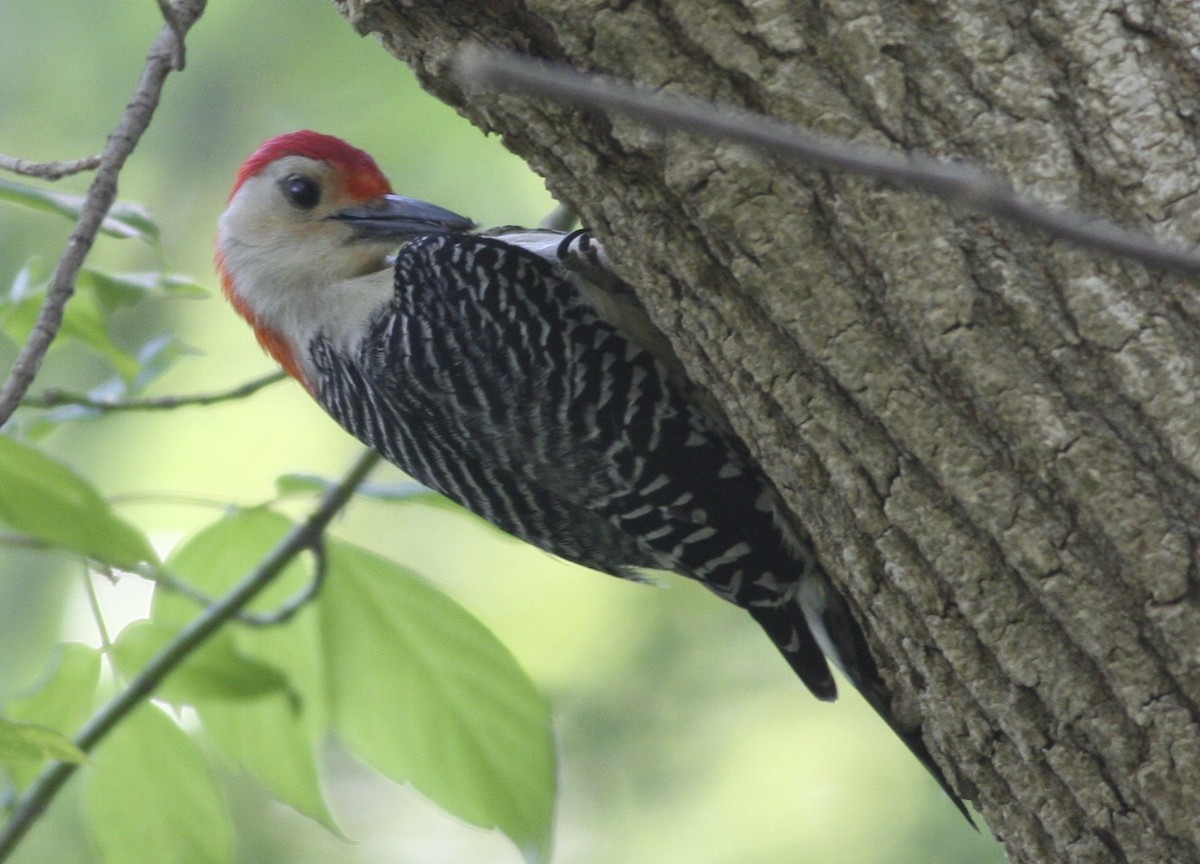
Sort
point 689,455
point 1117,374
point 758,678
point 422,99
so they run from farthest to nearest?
1. point 758,678
2. point 422,99
3. point 689,455
4. point 1117,374

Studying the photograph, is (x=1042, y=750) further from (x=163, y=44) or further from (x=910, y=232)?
(x=163, y=44)

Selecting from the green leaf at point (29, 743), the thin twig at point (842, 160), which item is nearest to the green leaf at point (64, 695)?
the green leaf at point (29, 743)

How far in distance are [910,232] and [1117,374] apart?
0.96ft

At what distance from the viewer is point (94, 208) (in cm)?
210

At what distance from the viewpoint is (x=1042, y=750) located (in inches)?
70.3

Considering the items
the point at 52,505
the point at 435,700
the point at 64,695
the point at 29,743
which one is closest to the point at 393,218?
the point at 435,700

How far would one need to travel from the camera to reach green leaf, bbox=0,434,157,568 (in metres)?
1.73

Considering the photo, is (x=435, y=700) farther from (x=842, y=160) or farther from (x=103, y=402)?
(x=842, y=160)

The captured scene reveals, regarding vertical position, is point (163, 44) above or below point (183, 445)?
above

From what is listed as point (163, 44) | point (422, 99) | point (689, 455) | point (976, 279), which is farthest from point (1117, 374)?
point (422, 99)

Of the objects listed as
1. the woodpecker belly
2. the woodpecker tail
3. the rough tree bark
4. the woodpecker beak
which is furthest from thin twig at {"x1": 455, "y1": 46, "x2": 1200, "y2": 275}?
the woodpecker beak

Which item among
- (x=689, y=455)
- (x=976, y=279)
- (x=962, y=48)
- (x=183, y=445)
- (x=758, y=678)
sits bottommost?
(x=758, y=678)

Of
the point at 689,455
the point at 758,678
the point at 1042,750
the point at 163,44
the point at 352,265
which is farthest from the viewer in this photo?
the point at 758,678

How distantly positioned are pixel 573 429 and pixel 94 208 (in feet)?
3.25
